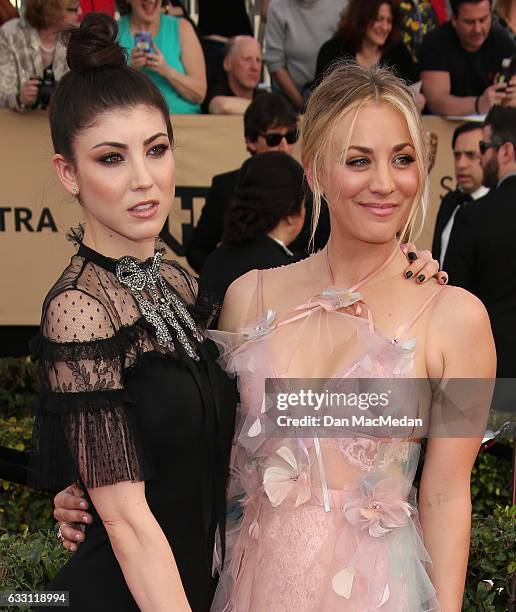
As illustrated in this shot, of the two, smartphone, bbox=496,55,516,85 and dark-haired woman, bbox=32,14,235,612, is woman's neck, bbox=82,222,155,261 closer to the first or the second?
dark-haired woman, bbox=32,14,235,612

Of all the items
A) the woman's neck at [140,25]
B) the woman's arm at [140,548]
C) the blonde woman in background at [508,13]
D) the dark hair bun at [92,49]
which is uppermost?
the blonde woman in background at [508,13]

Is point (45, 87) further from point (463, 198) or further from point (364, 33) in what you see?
point (463, 198)

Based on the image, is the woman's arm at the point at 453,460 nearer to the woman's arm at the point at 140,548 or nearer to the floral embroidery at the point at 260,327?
the floral embroidery at the point at 260,327

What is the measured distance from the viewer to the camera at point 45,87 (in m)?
6.46

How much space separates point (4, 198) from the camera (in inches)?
270

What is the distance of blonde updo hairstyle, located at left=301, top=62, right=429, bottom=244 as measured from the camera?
260 cm

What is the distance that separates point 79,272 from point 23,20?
4523mm

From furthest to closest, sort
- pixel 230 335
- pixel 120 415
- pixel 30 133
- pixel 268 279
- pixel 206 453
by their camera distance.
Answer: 1. pixel 30 133
2. pixel 268 279
3. pixel 230 335
4. pixel 206 453
5. pixel 120 415

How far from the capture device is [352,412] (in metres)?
2.61

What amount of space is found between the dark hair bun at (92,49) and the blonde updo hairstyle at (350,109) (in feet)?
1.65

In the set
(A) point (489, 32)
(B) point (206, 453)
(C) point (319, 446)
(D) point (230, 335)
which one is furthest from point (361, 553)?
(A) point (489, 32)

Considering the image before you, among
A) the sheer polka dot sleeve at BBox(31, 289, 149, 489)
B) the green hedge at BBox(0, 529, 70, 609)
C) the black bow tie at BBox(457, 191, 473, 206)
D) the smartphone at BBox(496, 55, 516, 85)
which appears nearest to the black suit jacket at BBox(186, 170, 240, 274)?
the black bow tie at BBox(457, 191, 473, 206)

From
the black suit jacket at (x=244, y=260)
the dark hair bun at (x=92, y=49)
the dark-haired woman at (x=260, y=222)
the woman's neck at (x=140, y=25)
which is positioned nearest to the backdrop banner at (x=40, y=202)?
the woman's neck at (x=140, y=25)

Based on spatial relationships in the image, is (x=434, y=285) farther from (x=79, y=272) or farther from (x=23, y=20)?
(x=23, y=20)
